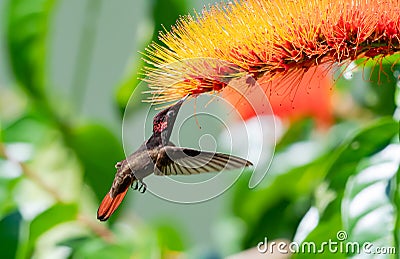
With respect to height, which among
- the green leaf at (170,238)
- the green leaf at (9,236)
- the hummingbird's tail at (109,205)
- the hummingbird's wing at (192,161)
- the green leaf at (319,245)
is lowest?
the green leaf at (170,238)

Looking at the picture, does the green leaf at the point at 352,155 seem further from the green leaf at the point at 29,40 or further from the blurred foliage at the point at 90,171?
the green leaf at the point at 29,40

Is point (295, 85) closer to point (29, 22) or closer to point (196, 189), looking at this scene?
point (196, 189)

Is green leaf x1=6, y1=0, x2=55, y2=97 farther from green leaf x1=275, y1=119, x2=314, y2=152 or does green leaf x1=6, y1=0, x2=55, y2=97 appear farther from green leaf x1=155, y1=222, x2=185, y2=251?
green leaf x1=275, y1=119, x2=314, y2=152

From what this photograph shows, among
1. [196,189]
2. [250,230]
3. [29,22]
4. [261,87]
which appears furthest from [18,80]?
[261,87]

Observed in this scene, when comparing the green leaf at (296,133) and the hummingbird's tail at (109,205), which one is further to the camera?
the green leaf at (296,133)

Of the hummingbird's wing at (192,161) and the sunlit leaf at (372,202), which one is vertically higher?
the hummingbird's wing at (192,161)

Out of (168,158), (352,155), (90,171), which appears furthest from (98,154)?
(168,158)

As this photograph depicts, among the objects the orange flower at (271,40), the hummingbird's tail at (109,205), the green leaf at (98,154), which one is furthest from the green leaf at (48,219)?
the orange flower at (271,40)
